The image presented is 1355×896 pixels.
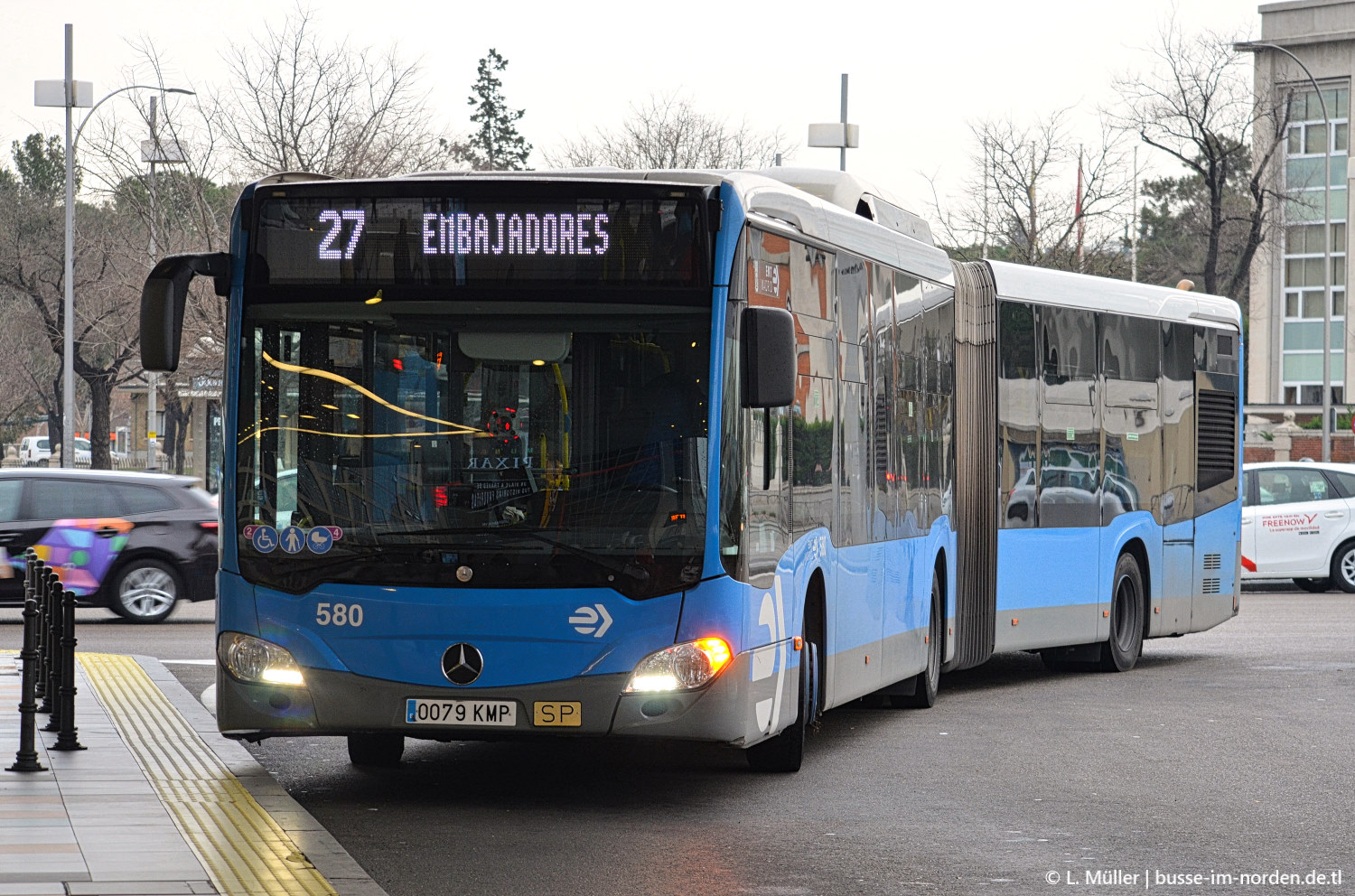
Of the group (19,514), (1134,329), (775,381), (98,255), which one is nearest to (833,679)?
(775,381)

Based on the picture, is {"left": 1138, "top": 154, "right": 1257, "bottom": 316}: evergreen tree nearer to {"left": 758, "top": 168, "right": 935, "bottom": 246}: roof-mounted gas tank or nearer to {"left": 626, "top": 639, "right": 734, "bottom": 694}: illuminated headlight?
{"left": 758, "top": 168, "right": 935, "bottom": 246}: roof-mounted gas tank

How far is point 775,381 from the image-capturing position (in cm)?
857

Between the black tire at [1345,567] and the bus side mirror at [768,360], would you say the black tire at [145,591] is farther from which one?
the black tire at [1345,567]

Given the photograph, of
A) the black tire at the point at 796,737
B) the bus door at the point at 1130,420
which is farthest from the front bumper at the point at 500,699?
the bus door at the point at 1130,420

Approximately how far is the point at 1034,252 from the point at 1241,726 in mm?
39383

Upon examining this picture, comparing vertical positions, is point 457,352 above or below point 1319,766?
above

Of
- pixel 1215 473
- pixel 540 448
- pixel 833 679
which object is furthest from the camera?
pixel 1215 473

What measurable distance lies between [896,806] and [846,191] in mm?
4253

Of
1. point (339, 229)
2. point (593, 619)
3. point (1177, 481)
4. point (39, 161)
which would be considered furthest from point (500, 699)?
point (39, 161)

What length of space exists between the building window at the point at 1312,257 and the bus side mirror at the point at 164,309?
61591 millimetres

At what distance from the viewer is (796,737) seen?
988cm

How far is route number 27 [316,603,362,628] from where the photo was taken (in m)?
8.52

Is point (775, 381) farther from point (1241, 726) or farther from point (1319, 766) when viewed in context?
point (1241, 726)

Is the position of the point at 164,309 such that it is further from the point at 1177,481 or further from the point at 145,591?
the point at 145,591
